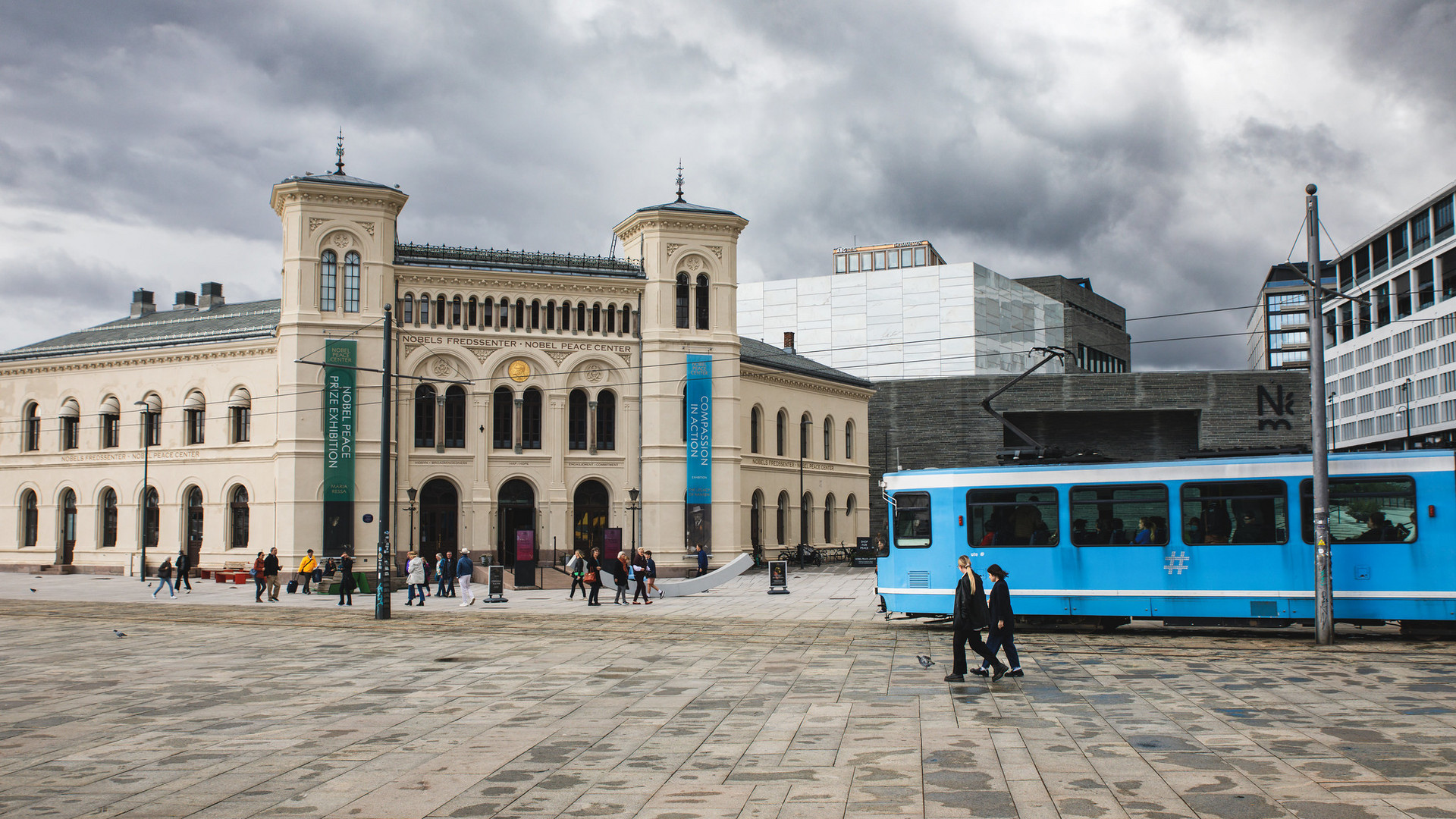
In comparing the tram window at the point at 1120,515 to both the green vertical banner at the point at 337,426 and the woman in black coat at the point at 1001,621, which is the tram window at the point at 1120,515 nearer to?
the woman in black coat at the point at 1001,621

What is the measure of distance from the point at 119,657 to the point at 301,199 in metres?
28.0

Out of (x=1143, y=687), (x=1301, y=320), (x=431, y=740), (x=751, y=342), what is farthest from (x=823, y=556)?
(x=1301, y=320)

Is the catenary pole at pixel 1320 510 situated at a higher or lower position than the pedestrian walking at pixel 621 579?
higher

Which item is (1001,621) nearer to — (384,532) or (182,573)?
(384,532)

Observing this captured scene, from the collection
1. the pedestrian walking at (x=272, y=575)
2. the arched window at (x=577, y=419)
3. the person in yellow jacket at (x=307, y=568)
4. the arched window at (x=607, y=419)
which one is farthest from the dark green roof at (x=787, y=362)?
the pedestrian walking at (x=272, y=575)

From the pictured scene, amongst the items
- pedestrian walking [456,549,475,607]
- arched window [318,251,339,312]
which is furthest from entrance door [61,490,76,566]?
pedestrian walking [456,549,475,607]

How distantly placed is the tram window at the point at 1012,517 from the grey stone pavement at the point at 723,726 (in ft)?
5.90

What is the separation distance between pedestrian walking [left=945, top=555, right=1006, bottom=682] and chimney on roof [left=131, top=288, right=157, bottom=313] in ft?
181

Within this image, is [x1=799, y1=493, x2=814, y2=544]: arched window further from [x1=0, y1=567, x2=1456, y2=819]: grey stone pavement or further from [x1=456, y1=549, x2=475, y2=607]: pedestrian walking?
[x1=0, y1=567, x2=1456, y2=819]: grey stone pavement

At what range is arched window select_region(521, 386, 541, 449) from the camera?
45000mm

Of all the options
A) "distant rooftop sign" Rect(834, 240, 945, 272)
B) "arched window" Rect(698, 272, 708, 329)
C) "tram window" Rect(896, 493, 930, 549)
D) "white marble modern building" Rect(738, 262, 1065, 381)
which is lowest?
"tram window" Rect(896, 493, 930, 549)

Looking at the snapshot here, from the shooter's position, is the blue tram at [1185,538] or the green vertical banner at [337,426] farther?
the green vertical banner at [337,426]

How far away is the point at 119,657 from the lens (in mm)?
17484

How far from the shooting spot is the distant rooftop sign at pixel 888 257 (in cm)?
9581
